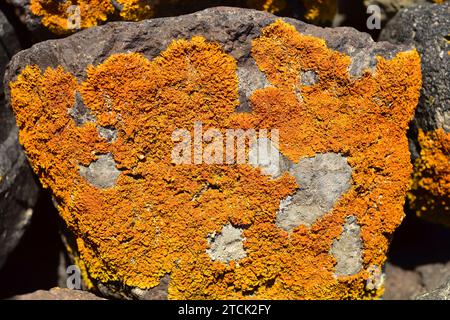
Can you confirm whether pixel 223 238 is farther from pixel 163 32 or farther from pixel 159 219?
pixel 163 32

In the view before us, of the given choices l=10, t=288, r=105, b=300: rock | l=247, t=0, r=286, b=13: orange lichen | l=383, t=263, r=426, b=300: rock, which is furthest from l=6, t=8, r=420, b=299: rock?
l=383, t=263, r=426, b=300: rock

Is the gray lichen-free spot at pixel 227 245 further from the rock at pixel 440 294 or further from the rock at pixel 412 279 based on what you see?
the rock at pixel 412 279

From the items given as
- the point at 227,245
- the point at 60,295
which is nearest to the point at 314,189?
the point at 227,245

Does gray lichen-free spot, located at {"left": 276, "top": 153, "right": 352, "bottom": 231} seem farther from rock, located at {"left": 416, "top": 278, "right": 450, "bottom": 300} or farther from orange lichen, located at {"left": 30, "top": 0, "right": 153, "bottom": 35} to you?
orange lichen, located at {"left": 30, "top": 0, "right": 153, "bottom": 35}

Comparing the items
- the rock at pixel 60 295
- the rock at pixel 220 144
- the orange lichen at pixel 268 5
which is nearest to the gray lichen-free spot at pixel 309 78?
the rock at pixel 220 144

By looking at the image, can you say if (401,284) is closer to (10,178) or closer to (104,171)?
(104,171)

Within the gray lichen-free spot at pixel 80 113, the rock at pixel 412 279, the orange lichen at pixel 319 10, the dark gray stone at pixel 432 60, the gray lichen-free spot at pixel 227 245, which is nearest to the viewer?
the gray lichen-free spot at pixel 80 113
